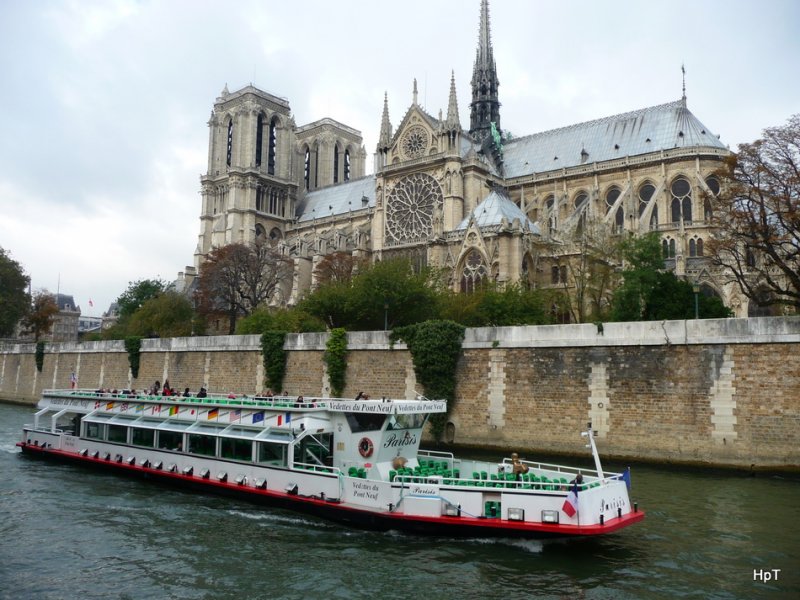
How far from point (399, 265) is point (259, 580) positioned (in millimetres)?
26866

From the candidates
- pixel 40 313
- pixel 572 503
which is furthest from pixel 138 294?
pixel 572 503

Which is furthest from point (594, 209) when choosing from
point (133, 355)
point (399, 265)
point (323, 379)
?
point (133, 355)

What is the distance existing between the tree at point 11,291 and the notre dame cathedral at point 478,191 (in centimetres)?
1995

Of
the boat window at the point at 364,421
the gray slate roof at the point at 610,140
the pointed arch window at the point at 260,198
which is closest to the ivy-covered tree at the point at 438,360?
the boat window at the point at 364,421

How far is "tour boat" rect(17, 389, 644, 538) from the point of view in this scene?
14078 millimetres

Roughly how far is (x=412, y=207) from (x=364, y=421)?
141 feet

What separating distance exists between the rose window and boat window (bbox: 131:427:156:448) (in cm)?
3619

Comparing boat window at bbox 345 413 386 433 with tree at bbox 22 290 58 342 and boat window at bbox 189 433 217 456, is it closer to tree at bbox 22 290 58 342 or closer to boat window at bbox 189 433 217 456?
boat window at bbox 189 433 217 456

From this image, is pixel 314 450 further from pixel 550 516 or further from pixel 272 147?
pixel 272 147

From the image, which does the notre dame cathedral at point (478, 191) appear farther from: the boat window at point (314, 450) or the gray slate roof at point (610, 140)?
the boat window at point (314, 450)

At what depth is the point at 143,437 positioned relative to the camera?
22016 mm

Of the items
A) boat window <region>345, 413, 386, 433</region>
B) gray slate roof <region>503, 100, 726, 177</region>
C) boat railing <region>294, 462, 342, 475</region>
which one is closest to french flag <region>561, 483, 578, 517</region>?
boat window <region>345, 413, 386, 433</region>

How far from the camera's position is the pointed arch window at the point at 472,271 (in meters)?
45.8

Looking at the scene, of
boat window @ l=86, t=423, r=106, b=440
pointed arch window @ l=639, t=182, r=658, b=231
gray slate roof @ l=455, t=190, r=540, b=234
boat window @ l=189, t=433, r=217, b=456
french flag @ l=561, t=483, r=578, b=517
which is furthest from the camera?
pointed arch window @ l=639, t=182, r=658, b=231
